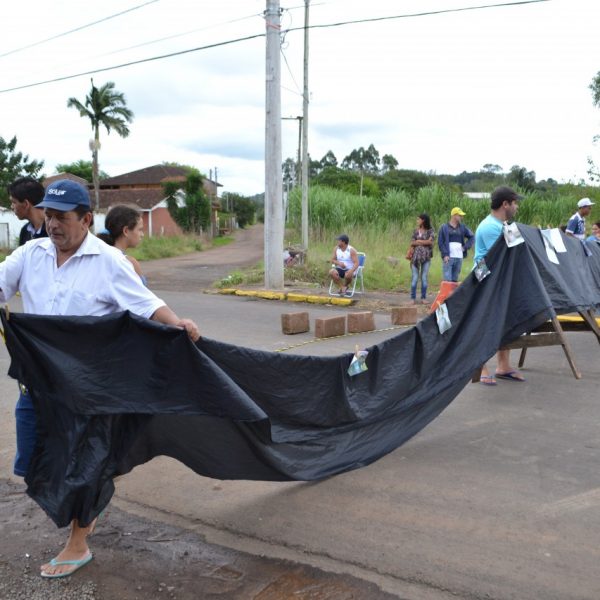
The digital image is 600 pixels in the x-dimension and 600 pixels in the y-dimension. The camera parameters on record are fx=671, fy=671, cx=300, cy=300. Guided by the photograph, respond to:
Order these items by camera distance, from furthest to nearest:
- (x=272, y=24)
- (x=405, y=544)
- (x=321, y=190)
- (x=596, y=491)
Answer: (x=321, y=190) → (x=272, y=24) → (x=596, y=491) → (x=405, y=544)

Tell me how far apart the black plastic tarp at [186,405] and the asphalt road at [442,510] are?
31cm

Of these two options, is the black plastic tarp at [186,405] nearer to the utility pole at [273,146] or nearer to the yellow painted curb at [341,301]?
the yellow painted curb at [341,301]

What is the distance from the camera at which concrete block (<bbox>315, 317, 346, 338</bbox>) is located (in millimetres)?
10125

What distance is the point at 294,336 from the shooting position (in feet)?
34.2

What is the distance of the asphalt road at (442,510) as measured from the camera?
3387 millimetres

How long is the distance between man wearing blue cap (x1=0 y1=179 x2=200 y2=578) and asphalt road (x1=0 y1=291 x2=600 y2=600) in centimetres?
77

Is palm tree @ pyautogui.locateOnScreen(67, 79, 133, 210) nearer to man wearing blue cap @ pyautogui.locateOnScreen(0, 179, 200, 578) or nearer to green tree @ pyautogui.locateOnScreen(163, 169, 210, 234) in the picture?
green tree @ pyautogui.locateOnScreen(163, 169, 210, 234)

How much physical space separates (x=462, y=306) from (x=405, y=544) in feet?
8.14

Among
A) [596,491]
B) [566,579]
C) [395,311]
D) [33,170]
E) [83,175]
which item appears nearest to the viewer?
[566,579]

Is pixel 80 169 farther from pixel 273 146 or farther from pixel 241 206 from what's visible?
pixel 273 146

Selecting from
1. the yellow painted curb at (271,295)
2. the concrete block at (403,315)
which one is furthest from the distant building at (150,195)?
the concrete block at (403,315)

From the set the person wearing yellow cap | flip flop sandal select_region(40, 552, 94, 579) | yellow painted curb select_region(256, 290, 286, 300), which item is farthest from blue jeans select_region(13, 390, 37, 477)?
yellow painted curb select_region(256, 290, 286, 300)

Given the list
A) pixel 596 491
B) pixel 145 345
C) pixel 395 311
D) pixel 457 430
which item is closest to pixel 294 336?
pixel 395 311

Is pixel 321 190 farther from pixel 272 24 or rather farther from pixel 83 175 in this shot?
pixel 83 175
